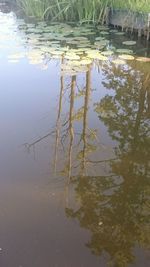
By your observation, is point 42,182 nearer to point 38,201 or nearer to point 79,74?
point 38,201

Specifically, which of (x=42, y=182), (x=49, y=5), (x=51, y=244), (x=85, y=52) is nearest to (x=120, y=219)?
(x=51, y=244)

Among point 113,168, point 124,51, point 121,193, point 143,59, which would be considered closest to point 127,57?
point 143,59

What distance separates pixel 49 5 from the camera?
850cm

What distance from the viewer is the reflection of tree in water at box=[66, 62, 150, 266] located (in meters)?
2.28

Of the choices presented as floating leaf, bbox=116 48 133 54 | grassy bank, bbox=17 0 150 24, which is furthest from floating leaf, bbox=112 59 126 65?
grassy bank, bbox=17 0 150 24

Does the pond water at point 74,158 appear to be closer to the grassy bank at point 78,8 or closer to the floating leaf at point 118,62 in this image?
the floating leaf at point 118,62

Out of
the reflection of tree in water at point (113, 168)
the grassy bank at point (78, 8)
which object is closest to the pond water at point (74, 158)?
the reflection of tree in water at point (113, 168)

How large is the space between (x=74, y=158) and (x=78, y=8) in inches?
221

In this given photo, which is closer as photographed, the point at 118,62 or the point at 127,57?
the point at 118,62

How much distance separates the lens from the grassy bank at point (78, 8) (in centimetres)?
734

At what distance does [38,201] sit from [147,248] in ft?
2.62

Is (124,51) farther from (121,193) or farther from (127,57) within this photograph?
(121,193)

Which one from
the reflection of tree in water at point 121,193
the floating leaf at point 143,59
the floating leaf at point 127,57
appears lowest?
the reflection of tree in water at point 121,193

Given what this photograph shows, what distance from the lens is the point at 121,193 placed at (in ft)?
8.89
